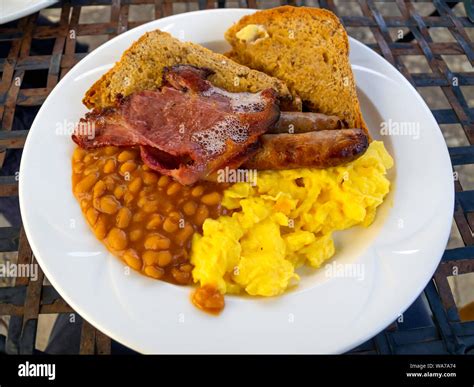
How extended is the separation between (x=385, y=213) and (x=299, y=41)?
1125 mm

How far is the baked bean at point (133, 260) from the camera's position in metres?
2.08

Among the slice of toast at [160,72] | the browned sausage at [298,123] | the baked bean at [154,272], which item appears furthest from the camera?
the slice of toast at [160,72]

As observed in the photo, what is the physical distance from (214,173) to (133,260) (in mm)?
571

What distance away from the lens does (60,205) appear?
222 cm

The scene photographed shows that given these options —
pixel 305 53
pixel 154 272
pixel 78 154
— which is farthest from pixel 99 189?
pixel 305 53

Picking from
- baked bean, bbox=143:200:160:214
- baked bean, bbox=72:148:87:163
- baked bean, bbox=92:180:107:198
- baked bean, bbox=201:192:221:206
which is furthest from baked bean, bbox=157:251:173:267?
baked bean, bbox=72:148:87:163

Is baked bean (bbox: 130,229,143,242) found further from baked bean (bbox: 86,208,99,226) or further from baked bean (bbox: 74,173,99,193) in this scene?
baked bean (bbox: 74,173,99,193)

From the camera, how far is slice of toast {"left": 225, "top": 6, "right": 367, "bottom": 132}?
2631 mm

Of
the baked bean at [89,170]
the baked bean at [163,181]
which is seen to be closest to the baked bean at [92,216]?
the baked bean at [89,170]

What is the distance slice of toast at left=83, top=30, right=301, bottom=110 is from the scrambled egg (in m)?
0.52

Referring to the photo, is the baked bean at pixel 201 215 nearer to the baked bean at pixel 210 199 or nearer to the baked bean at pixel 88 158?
the baked bean at pixel 210 199

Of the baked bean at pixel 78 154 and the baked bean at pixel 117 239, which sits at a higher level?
the baked bean at pixel 78 154

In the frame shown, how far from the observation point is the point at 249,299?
2.09 meters

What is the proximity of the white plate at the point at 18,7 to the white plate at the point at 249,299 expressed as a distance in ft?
2.40
